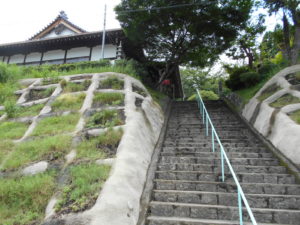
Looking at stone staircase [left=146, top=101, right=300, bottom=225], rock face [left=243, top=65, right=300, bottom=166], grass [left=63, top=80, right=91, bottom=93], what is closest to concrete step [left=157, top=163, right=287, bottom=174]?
stone staircase [left=146, top=101, right=300, bottom=225]

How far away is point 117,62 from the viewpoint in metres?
11.8

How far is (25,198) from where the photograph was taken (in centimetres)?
439

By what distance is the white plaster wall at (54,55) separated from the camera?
50.7 ft

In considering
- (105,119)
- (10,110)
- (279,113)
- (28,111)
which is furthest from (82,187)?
(279,113)

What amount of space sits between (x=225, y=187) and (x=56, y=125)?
15.9ft

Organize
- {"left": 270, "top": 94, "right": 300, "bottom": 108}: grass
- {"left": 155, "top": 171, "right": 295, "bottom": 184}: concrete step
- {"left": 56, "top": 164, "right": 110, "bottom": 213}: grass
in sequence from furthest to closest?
{"left": 270, "top": 94, "right": 300, "bottom": 108}: grass
{"left": 155, "top": 171, "right": 295, "bottom": 184}: concrete step
{"left": 56, "top": 164, "right": 110, "bottom": 213}: grass

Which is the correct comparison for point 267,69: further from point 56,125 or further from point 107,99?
point 56,125

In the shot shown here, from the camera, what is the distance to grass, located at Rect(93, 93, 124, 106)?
26.8 feet

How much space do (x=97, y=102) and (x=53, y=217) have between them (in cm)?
491

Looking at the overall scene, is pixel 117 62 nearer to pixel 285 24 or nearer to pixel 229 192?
pixel 285 24

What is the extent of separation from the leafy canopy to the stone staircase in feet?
22.2

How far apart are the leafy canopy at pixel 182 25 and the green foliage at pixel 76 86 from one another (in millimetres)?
4317

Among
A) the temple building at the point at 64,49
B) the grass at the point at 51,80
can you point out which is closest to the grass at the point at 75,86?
the grass at the point at 51,80

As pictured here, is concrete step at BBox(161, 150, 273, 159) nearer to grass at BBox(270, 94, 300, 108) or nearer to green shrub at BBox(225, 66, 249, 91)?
grass at BBox(270, 94, 300, 108)
